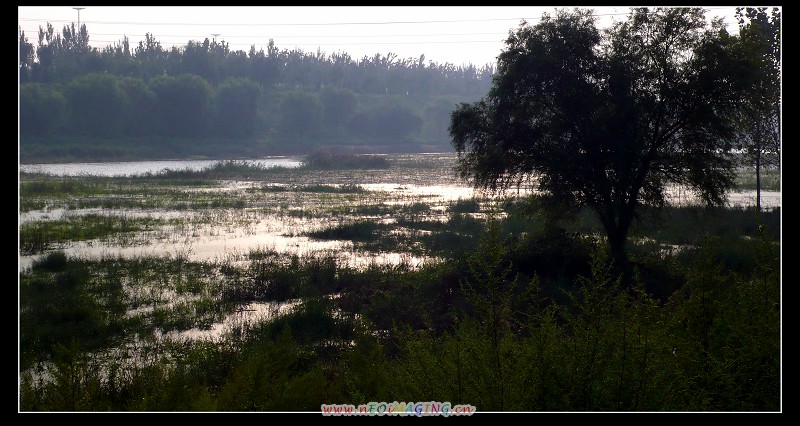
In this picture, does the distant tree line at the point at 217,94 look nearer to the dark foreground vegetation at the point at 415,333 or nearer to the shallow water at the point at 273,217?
the shallow water at the point at 273,217

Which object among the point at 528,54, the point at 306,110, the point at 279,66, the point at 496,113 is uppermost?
the point at 279,66

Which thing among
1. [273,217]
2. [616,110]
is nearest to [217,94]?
[273,217]

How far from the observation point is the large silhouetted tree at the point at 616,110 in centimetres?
1922

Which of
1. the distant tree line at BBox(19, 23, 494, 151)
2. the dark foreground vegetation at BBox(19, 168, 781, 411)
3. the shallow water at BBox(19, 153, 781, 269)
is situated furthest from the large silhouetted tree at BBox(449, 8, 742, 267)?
the distant tree line at BBox(19, 23, 494, 151)

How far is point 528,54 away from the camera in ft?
65.8

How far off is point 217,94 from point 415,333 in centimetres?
9938

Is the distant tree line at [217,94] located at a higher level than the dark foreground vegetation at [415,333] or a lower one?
higher

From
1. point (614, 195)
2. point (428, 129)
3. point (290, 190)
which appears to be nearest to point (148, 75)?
point (428, 129)

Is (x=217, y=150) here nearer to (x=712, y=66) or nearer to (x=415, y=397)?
(x=712, y=66)

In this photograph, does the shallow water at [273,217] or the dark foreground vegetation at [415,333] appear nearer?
the dark foreground vegetation at [415,333]

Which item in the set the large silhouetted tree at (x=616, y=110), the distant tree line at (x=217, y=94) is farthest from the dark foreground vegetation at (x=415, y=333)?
the distant tree line at (x=217, y=94)

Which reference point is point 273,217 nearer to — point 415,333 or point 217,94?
point 415,333

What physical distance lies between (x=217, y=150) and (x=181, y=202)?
200 ft

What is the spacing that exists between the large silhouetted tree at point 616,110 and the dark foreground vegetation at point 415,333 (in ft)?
4.90
